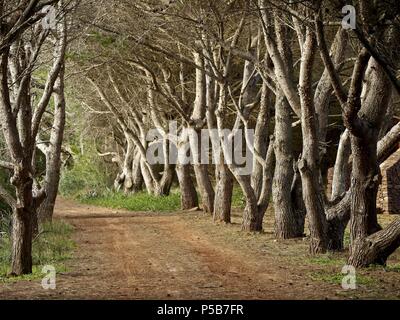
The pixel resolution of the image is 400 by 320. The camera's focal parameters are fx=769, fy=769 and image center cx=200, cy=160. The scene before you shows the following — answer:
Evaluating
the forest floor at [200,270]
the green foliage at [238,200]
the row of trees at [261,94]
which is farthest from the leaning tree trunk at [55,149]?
the green foliage at [238,200]

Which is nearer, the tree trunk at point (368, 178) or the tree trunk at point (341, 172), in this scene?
the tree trunk at point (368, 178)

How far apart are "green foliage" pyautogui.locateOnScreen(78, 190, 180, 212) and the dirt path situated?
889cm

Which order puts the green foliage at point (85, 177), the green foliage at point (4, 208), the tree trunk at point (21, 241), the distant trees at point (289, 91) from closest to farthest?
1. the distant trees at point (289, 91)
2. the tree trunk at point (21, 241)
3. the green foliage at point (4, 208)
4. the green foliage at point (85, 177)

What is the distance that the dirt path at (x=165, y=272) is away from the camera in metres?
10.1

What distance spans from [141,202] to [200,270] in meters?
18.0

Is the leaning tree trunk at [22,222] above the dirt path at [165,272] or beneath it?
above

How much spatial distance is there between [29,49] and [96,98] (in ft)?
60.9

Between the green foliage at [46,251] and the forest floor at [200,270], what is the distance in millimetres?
251

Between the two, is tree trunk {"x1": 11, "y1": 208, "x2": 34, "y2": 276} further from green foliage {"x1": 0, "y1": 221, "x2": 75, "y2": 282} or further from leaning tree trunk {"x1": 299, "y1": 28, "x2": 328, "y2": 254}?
leaning tree trunk {"x1": 299, "y1": 28, "x2": 328, "y2": 254}

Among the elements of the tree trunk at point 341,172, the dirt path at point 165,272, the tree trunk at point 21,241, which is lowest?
the dirt path at point 165,272

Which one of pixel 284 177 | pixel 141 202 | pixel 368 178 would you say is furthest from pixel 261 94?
pixel 141 202

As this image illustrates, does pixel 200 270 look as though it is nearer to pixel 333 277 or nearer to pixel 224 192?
pixel 333 277

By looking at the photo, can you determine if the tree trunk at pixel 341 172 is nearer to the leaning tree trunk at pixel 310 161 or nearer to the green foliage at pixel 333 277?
the leaning tree trunk at pixel 310 161

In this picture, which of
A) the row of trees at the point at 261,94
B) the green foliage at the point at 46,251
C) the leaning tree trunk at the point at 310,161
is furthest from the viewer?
the leaning tree trunk at the point at 310,161
